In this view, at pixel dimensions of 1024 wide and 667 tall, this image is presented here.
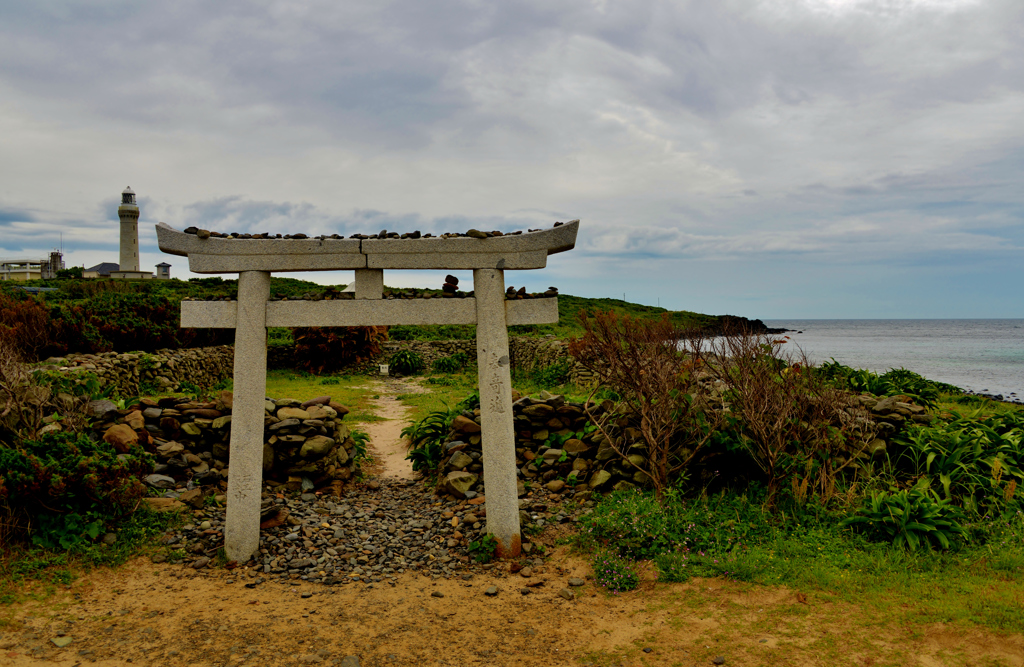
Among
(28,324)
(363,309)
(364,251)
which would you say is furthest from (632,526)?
(28,324)

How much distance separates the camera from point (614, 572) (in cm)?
515

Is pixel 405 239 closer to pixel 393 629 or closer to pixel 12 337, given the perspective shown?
pixel 393 629

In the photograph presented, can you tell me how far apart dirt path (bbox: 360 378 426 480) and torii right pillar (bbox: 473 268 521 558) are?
3.11m

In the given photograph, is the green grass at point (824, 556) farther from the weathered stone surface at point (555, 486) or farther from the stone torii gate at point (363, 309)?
the stone torii gate at point (363, 309)

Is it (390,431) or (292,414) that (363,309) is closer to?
(292,414)

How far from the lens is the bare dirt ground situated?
4.04 meters

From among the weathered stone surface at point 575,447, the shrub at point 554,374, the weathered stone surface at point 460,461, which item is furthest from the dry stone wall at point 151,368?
the shrub at point 554,374

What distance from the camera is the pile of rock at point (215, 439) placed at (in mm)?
7152

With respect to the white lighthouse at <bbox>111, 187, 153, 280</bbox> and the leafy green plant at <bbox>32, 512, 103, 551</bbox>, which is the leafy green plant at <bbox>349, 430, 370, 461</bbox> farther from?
the white lighthouse at <bbox>111, 187, 153, 280</bbox>

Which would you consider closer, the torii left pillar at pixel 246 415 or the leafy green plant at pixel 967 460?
the torii left pillar at pixel 246 415

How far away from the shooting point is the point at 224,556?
566cm

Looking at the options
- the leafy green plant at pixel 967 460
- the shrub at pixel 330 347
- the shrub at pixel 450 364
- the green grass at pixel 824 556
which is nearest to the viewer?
the green grass at pixel 824 556

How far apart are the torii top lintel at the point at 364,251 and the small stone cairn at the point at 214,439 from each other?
9.22ft

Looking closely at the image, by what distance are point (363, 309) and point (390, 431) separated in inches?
241
